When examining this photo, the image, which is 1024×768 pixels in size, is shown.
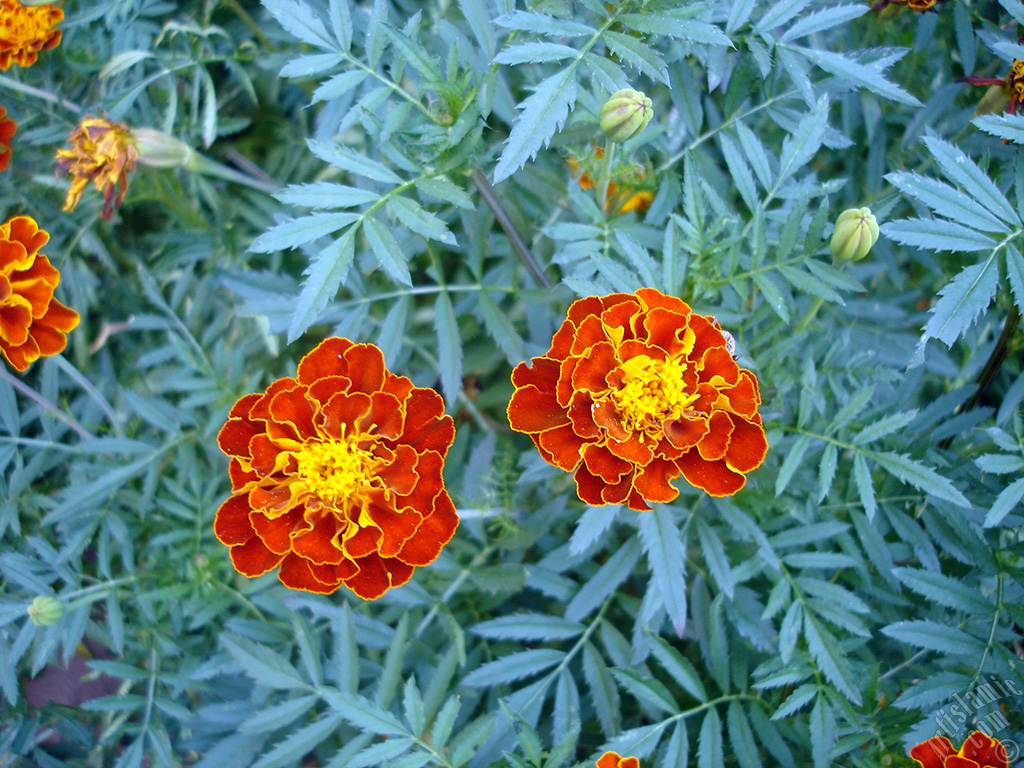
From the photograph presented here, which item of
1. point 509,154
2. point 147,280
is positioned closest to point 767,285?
point 509,154

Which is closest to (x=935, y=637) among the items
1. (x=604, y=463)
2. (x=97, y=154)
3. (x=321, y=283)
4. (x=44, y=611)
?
(x=604, y=463)

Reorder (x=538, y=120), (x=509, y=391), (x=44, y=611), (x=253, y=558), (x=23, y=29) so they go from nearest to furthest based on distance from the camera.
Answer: (x=538, y=120) < (x=253, y=558) < (x=44, y=611) < (x=23, y=29) < (x=509, y=391)

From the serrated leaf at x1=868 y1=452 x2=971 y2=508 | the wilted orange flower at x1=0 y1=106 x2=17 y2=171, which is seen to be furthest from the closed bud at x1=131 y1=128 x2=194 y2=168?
the serrated leaf at x1=868 y1=452 x2=971 y2=508

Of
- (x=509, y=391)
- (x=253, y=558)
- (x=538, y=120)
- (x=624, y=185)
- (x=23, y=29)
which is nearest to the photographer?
(x=538, y=120)

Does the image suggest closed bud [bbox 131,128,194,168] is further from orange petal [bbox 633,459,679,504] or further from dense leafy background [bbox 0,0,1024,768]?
orange petal [bbox 633,459,679,504]

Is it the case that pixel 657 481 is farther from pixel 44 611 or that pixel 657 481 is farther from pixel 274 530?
pixel 44 611

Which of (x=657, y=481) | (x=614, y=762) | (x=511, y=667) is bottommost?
(x=511, y=667)

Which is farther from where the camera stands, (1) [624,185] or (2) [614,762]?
(1) [624,185]
